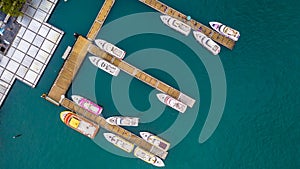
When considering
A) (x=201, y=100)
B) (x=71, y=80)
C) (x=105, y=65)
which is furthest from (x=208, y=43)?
(x=71, y=80)

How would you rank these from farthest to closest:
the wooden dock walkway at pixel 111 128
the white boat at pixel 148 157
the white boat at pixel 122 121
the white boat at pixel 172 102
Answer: the wooden dock walkway at pixel 111 128 < the white boat at pixel 148 157 < the white boat at pixel 122 121 < the white boat at pixel 172 102

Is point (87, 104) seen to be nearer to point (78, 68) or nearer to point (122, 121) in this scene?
point (78, 68)

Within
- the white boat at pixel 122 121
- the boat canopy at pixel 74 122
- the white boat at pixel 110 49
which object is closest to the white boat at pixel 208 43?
the white boat at pixel 110 49

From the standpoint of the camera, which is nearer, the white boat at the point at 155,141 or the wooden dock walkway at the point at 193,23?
the white boat at the point at 155,141

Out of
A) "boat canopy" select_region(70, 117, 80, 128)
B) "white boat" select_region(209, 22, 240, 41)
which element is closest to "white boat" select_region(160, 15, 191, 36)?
"white boat" select_region(209, 22, 240, 41)

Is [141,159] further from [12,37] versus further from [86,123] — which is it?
[12,37]

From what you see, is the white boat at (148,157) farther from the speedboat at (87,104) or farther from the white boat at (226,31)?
the white boat at (226,31)
